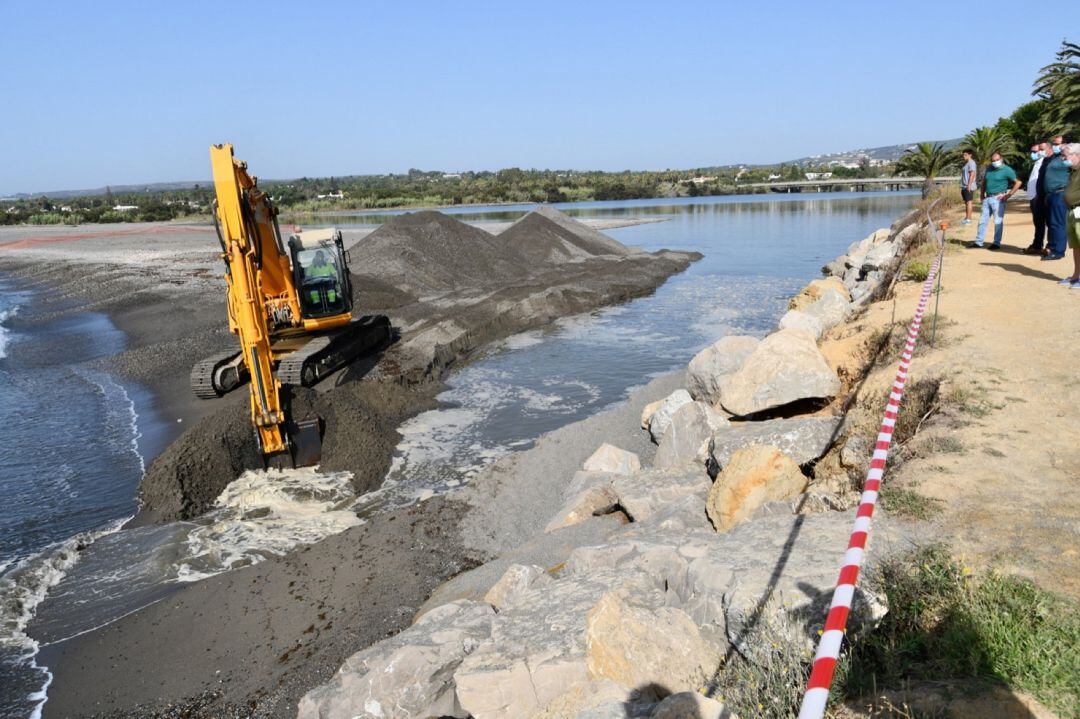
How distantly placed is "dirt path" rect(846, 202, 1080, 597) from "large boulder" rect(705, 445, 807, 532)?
0.89 m

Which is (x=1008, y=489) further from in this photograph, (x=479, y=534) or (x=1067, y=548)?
(x=479, y=534)

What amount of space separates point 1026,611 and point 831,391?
5.01 meters

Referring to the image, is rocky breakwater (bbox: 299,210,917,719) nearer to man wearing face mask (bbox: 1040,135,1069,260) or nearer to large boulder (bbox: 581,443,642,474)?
large boulder (bbox: 581,443,642,474)

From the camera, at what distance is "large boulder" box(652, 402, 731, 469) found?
8266 millimetres

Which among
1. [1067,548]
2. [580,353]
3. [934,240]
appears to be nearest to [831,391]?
[1067,548]

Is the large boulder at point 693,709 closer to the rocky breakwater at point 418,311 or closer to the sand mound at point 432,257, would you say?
the rocky breakwater at point 418,311

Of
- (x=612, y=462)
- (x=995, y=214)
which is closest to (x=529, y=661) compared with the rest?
(x=612, y=462)

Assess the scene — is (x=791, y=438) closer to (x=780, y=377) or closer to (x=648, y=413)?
(x=780, y=377)

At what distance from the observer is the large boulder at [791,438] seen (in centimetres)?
685

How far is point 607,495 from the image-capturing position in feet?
25.5

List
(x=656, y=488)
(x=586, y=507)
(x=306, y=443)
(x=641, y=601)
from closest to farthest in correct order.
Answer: (x=641, y=601) → (x=656, y=488) → (x=586, y=507) → (x=306, y=443)

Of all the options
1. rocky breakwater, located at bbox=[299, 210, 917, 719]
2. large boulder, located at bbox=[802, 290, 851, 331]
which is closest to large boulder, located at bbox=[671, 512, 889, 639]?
rocky breakwater, located at bbox=[299, 210, 917, 719]

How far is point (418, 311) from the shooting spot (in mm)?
21719

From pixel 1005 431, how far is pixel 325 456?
8.55 meters
